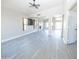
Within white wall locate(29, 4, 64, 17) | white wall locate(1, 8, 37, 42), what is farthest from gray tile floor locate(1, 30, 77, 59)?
white wall locate(29, 4, 64, 17)

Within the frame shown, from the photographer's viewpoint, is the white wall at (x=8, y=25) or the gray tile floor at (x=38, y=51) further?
the white wall at (x=8, y=25)

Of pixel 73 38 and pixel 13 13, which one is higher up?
pixel 13 13

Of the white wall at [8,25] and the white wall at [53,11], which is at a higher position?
Result: the white wall at [53,11]

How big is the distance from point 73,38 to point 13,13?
4848mm

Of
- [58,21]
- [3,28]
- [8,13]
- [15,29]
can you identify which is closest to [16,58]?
Result: [3,28]

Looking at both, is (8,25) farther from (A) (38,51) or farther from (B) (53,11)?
(B) (53,11)

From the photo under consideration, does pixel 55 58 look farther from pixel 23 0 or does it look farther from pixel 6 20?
pixel 6 20

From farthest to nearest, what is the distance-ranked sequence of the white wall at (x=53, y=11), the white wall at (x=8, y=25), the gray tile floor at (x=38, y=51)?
the white wall at (x=53, y=11), the white wall at (x=8, y=25), the gray tile floor at (x=38, y=51)

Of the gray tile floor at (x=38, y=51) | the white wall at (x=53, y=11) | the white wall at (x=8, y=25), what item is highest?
the white wall at (x=53, y=11)

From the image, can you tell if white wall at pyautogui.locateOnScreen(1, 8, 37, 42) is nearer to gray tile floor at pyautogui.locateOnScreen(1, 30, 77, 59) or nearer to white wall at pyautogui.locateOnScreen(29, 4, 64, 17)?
gray tile floor at pyautogui.locateOnScreen(1, 30, 77, 59)

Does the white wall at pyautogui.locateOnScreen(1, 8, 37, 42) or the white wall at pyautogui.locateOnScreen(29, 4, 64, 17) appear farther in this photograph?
the white wall at pyautogui.locateOnScreen(29, 4, 64, 17)

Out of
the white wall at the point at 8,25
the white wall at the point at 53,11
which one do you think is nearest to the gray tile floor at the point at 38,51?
the white wall at the point at 8,25

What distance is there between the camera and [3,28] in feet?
21.5

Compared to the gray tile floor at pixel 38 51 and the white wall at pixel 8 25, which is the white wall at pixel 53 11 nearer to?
the white wall at pixel 8 25
